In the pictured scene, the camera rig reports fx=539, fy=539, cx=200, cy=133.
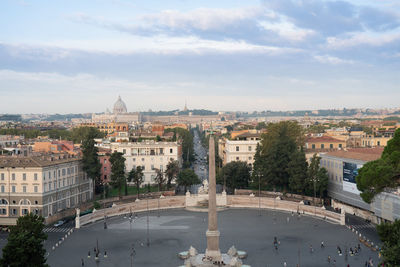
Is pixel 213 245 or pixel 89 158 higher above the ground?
pixel 89 158

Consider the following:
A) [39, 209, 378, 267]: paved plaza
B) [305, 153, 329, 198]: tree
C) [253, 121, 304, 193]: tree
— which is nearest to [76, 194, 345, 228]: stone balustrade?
[39, 209, 378, 267]: paved plaza

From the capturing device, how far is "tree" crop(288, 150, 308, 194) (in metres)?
68.6

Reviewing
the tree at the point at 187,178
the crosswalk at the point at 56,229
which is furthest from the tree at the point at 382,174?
the tree at the point at 187,178

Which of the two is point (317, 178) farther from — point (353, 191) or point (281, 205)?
point (353, 191)

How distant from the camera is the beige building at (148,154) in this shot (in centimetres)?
8812

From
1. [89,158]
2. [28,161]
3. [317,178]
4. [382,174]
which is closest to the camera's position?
[382,174]

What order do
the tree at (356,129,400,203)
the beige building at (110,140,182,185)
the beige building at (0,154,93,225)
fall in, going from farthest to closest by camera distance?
the beige building at (110,140,182,185), the beige building at (0,154,93,225), the tree at (356,129,400,203)

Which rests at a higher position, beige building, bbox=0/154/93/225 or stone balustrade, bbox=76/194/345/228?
beige building, bbox=0/154/93/225

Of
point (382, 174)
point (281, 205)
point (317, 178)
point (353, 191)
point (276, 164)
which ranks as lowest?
point (281, 205)

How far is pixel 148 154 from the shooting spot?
290 feet

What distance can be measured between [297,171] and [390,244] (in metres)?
34.7

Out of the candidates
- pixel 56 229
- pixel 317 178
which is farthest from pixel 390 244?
pixel 56 229

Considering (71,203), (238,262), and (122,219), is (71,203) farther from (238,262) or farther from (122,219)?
(238,262)

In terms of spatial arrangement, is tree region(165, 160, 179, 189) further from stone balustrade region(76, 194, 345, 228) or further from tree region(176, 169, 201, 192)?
stone balustrade region(76, 194, 345, 228)
